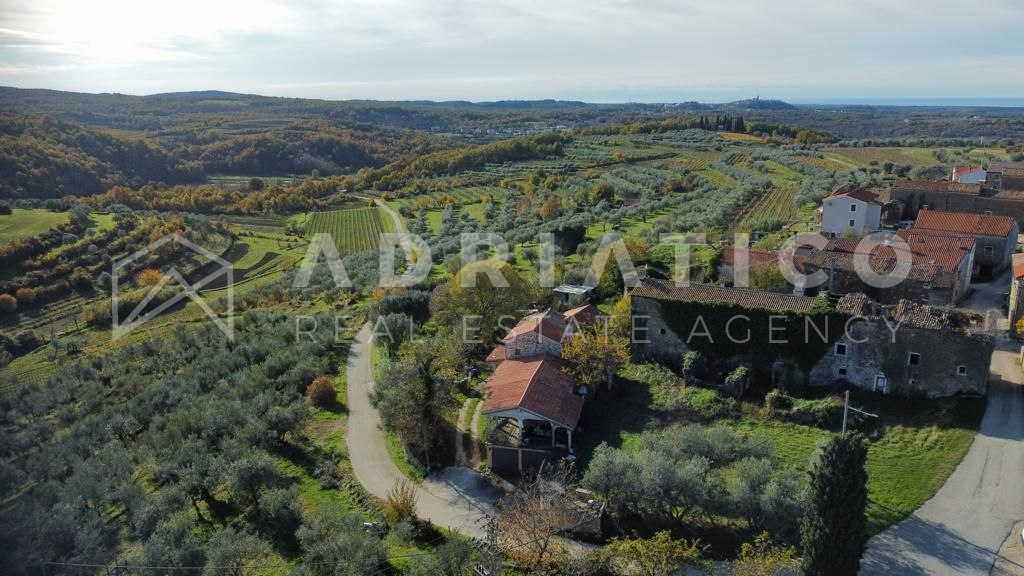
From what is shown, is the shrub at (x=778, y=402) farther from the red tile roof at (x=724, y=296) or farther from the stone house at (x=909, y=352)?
the red tile roof at (x=724, y=296)

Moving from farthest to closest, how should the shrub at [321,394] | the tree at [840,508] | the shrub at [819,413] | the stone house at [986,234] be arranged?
1. the stone house at [986,234]
2. the shrub at [321,394]
3. the shrub at [819,413]
4. the tree at [840,508]

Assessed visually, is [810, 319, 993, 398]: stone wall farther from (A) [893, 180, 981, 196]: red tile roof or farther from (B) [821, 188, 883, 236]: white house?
(A) [893, 180, 981, 196]: red tile roof

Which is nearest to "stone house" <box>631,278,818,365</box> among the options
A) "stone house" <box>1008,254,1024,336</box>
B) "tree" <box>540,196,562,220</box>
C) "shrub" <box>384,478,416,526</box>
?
"stone house" <box>1008,254,1024,336</box>

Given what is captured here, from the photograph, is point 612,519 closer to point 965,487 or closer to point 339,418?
point 965,487

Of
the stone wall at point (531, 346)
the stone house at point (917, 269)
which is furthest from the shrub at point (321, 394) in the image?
the stone house at point (917, 269)

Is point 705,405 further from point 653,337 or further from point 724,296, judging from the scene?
point 724,296

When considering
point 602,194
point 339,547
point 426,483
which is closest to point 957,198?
point 602,194
